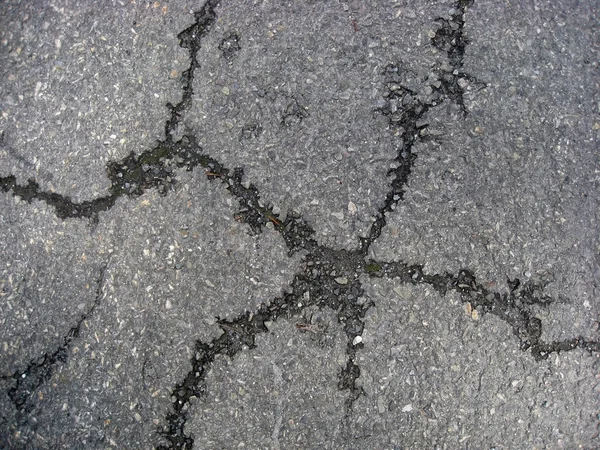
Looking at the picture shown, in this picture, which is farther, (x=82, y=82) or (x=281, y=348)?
(x=82, y=82)

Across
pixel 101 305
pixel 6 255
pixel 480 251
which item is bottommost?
pixel 480 251

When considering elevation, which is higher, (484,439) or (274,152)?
(274,152)

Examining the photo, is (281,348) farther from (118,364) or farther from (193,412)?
(118,364)

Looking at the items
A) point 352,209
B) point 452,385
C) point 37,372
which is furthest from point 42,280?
point 452,385

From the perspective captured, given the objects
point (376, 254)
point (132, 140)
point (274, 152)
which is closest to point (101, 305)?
point (132, 140)

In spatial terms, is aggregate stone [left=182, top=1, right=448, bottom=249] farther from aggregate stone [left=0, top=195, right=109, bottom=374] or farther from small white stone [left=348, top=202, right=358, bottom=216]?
aggregate stone [left=0, top=195, right=109, bottom=374]

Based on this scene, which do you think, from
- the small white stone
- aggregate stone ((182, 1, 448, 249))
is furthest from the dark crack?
the small white stone

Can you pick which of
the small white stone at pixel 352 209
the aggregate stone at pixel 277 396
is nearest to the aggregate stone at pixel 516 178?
the small white stone at pixel 352 209

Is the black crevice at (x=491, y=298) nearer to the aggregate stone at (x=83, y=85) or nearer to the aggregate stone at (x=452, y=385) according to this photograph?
the aggregate stone at (x=452, y=385)
